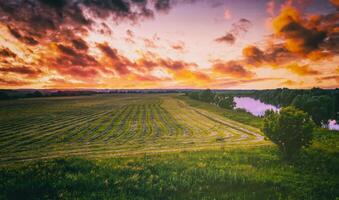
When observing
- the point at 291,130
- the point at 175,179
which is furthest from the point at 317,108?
the point at 175,179

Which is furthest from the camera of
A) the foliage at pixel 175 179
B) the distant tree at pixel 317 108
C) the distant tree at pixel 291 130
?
the distant tree at pixel 317 108

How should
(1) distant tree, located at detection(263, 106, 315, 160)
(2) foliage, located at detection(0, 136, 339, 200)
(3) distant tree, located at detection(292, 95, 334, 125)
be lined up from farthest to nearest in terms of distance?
(3) distant tree, located at detection(292, 95, 334, 125) → (1) distant tree, located at detection(263, 106, 315, 160) → (2) foliage, located at detection(0, 136, 339, 200)

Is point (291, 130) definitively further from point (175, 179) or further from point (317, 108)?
point (317, 108)

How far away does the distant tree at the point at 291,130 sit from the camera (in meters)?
15.2

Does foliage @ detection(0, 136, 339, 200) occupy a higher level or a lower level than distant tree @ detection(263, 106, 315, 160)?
lower

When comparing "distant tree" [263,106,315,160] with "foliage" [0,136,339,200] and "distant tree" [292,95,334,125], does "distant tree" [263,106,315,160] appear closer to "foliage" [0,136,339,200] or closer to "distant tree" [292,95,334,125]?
"foliage" [0,136,339,200]

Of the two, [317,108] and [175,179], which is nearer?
[175,179]

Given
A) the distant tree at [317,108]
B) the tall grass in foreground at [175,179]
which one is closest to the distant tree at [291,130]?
the tall grass in foreground at [175,179]

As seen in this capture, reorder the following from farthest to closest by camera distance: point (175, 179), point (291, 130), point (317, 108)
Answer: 1. point (317, 108)
2. point (291, 130)
3. point (175, 179)

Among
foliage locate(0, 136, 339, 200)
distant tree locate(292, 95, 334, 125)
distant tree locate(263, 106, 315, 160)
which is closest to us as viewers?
foliage locate(0, 136, 339, 200)

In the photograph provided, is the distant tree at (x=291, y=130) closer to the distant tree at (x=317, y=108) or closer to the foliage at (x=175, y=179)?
the foliage at (x=175, y=179)

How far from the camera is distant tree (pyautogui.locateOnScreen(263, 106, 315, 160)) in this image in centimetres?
1523

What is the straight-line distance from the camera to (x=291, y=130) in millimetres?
15297

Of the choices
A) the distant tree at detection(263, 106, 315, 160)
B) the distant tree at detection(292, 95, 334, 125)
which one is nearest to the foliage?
the distant tree at detection(263, 106, 315, 160)
